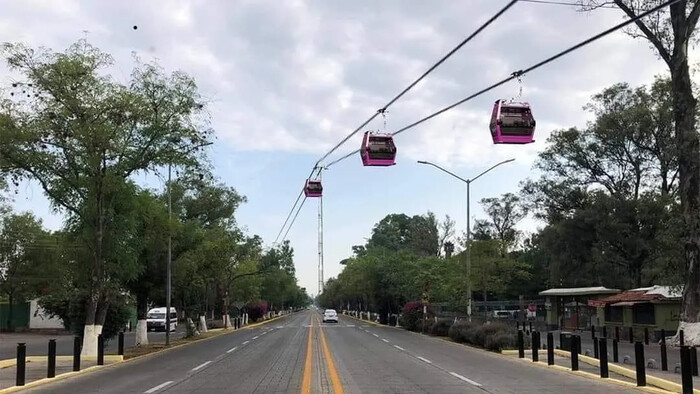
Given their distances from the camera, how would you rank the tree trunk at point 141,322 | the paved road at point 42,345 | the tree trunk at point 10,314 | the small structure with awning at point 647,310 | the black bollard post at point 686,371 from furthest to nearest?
the tree trunk at point 10,314
the small structure with awning at point 647,310
the tree trunk at point 141,322
the paved road at point 42,345
the black bollard post at point 686,371

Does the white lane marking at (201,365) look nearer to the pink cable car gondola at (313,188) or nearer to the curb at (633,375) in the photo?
the pink cable car gondola at (313,188)

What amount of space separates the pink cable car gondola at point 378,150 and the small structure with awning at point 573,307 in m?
33.2

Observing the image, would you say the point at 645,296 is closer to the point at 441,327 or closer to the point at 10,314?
the point at 441,327

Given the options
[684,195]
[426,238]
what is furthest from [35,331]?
[426,238]

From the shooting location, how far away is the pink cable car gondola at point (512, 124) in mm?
15289

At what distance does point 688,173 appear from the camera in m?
30.4

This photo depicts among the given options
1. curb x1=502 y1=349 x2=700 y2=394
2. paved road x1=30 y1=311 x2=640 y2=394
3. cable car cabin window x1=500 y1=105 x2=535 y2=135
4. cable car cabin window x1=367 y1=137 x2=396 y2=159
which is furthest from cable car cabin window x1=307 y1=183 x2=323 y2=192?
curb x1=502 y1=349 x2=700 y2=394

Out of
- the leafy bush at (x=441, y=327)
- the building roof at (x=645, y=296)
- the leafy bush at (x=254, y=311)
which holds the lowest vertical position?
the leafy bush at (x=254, y=311)

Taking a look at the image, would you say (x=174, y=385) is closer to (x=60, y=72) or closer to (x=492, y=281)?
(x=60, y=72)

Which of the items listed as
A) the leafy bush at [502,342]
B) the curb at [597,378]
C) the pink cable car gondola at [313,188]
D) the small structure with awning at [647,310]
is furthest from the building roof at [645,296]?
the pink cable car gondola at [313,188]

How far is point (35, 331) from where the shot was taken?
57.0 meters

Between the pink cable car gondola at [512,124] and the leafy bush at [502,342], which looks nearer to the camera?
the pink cable car gondola at [512,124]

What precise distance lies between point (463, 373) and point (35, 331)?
160ft

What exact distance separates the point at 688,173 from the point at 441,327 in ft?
61.1
